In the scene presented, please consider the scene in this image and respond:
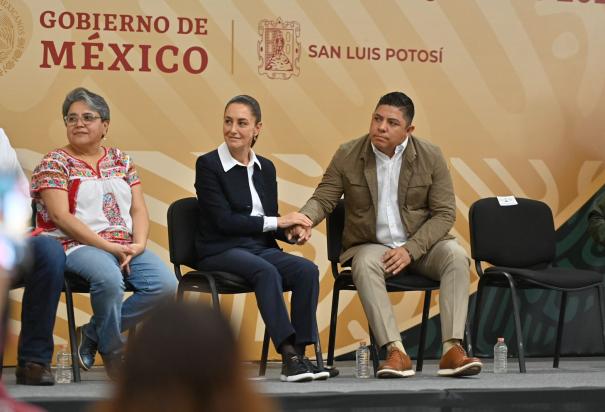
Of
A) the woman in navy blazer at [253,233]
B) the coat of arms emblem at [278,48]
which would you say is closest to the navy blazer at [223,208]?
the woman in navy blazer at [253,233]

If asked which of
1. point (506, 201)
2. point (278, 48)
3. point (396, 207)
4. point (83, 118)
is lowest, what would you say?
point (396, 207)

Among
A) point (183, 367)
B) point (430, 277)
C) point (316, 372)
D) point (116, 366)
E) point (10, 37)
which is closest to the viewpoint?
point (183, 367)

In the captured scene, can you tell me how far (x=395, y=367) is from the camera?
13.2 ft

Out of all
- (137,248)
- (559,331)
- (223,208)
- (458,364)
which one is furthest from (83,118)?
(559,331)

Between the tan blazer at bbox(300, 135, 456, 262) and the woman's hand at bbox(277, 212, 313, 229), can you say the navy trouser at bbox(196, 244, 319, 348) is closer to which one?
the woman's hand at bbox(277, 212, 313, 229)

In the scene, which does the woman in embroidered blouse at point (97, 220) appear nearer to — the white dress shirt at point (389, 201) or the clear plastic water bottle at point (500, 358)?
the white dress shirt at point (389, 201)

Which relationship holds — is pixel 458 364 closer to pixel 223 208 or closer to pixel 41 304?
pixel 223 208

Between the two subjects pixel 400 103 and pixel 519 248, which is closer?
pixel 400 103

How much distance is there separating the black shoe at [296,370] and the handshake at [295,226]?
0.55m

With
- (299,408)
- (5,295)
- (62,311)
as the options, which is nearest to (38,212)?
(62,311)

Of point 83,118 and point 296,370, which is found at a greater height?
point 83,118

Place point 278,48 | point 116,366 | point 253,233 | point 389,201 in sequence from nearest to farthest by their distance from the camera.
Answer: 1. point 116,366
2. point 253,233
3. point 389,201
4. point 278,48

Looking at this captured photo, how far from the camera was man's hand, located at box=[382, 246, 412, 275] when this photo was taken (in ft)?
13.7

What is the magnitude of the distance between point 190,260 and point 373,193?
85 cm
